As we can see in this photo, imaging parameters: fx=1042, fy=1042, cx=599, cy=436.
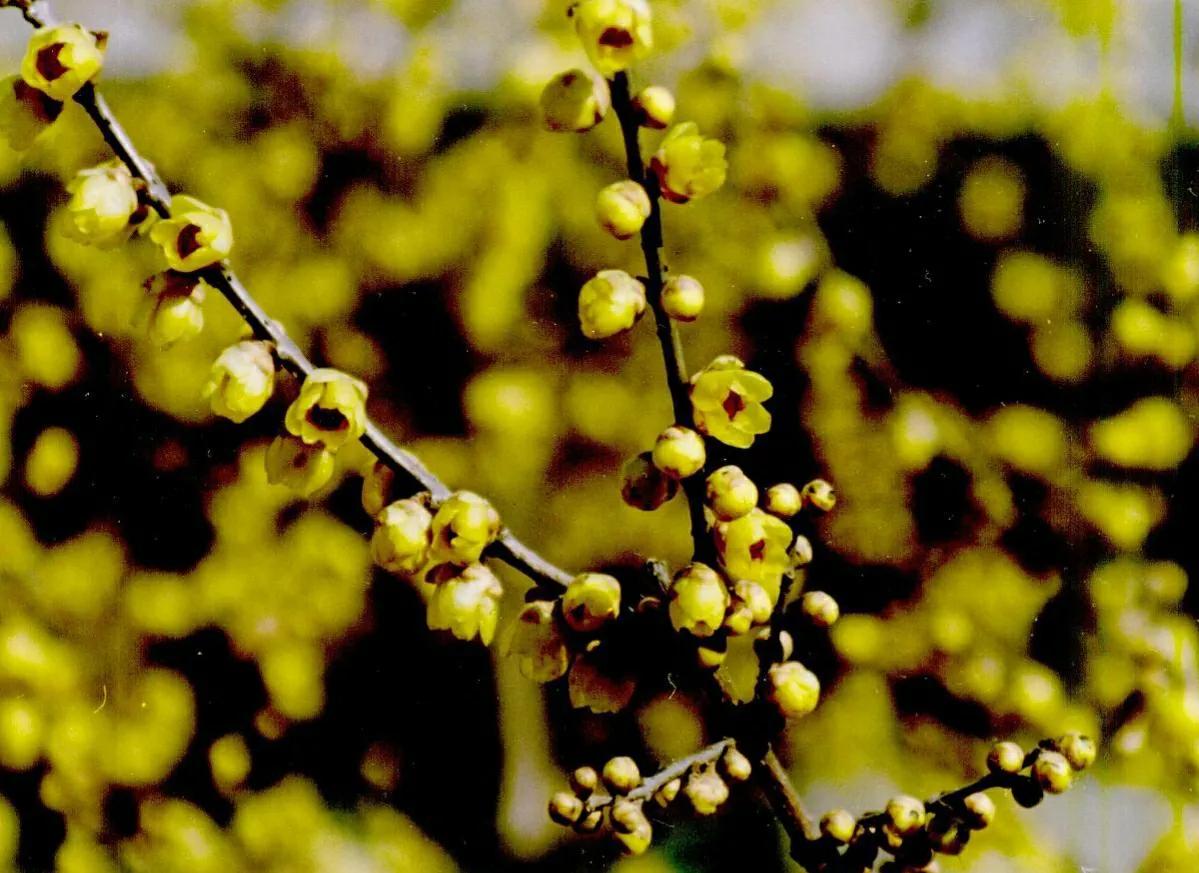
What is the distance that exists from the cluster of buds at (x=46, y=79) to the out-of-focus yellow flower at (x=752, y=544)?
296 mm

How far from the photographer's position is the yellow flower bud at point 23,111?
0.39 metres

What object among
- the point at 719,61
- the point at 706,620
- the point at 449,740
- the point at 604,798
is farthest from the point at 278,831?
the point at 719,61

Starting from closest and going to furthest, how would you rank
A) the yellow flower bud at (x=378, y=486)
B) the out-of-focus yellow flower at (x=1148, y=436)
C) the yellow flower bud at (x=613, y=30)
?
the yellow flower bud at (x=613, y=30), the yellow flower bud at (x=378, y=486), the out-of-focus yellow flower at (x=1148, y=436)

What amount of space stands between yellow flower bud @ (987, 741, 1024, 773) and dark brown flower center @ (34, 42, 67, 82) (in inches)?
18.0

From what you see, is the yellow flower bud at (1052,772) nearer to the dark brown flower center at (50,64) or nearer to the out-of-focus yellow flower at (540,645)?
the out-of-focus yellow flower at (540,645)

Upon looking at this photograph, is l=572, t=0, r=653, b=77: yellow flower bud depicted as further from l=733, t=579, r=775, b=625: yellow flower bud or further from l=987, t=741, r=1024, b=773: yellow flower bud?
l=987, t=741, r=1024, b=773: yellow flower bud

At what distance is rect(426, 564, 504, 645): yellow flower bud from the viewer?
0.41m

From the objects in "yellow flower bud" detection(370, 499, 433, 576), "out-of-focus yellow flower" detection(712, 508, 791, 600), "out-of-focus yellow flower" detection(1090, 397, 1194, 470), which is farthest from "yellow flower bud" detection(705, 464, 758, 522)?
"out-of-focus yellow flower" detection(1090, 397, 1194, 470)

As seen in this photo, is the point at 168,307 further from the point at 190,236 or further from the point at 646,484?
the point at 646,484

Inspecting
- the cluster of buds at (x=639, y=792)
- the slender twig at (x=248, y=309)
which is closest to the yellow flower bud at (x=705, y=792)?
the cluster of buds at (x=639, y=792)

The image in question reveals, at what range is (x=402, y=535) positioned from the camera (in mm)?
401

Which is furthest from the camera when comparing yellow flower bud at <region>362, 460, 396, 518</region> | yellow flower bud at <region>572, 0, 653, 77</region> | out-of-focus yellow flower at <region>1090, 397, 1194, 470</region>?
out-of-focus yellow flower at <region>1090, 397, 1194, 470</region>

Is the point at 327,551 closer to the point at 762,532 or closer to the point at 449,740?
the point at 449,740

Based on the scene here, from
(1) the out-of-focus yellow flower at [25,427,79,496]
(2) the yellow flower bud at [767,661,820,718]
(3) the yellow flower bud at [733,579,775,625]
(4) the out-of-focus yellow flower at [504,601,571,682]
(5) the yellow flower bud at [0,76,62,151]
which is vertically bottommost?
(1) the out-of-focus yellow flower at [25,427,79,496]
